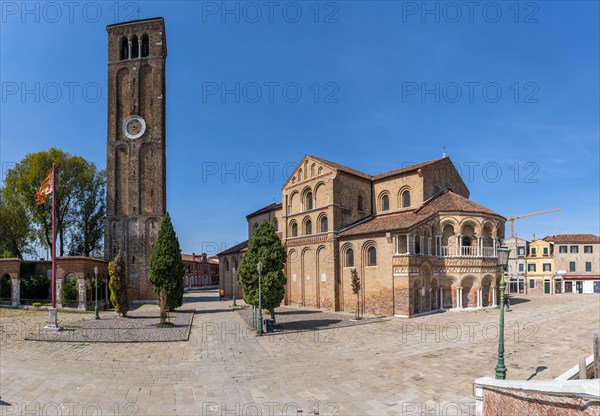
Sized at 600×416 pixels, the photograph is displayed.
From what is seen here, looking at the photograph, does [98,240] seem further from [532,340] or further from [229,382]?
[532,340]

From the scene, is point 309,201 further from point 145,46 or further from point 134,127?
point 145,46

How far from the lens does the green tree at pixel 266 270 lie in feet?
72.3

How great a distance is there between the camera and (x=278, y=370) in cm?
1303

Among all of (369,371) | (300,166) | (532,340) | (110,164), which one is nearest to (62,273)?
(110,164)

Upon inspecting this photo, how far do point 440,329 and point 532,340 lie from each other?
4734 millimetres

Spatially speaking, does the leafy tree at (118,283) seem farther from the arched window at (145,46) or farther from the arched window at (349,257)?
the arched window at (145,46)

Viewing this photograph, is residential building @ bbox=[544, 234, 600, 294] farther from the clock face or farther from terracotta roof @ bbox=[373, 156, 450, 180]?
the clock face

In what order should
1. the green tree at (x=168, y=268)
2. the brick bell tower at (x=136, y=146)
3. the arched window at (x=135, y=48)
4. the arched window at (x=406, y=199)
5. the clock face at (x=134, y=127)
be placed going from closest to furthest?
the green tree at (x=168, y=268) < the arched window at (x=406, y=199) < the brick bell tower at (x=136, y=146) < the clock face at (x=134, y=127) < the arched window at (x=135, y=48)

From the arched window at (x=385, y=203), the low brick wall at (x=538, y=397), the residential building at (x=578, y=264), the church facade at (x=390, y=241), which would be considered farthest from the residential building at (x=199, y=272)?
the low brick wall at (x=538, y=397)

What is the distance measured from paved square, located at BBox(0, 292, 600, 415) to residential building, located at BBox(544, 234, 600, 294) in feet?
126

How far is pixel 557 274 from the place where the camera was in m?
52.4

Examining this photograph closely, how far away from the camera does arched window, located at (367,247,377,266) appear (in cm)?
2919

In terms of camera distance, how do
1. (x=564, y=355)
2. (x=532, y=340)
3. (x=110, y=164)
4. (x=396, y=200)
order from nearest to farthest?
1. (x=564, y=355)
2. (x=532, y=340)
3. (x=396, y=200)
4. (x=110, y=164)

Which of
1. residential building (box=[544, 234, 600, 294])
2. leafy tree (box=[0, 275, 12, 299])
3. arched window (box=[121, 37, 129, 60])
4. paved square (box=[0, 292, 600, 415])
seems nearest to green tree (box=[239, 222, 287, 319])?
paved square (box=[0, 292, 600, 415])
